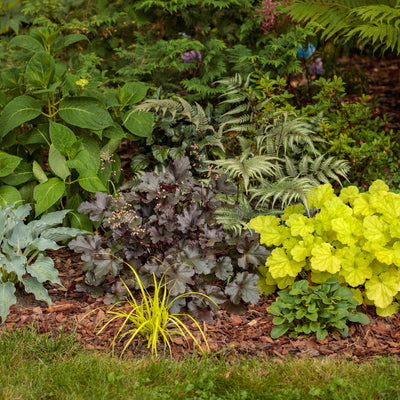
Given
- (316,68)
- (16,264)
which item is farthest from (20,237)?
(316,68)

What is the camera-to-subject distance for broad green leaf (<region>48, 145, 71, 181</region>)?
4137 millimetres

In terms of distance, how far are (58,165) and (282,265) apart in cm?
181

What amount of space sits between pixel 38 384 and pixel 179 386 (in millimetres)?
730

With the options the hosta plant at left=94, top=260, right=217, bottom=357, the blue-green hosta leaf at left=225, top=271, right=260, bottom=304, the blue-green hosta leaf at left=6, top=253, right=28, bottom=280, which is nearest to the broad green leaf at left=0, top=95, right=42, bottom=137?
the blue-green hosta leaf at left=6, top=253, right=28, bottom=280

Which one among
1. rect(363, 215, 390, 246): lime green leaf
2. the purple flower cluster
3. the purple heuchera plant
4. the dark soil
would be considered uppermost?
the purple flower cluster

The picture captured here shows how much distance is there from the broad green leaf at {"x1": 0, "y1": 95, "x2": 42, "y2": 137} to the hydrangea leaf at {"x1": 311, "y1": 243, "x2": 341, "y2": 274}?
7.48 feet

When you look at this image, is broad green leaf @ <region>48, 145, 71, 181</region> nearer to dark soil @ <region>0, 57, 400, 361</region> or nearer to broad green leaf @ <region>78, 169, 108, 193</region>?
broad green leaf @ <region>78, 169, 108, 193</region>

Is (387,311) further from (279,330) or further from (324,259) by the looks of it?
(279,330)

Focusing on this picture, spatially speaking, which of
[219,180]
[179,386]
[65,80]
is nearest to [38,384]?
[179,386]

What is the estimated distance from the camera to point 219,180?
3975 millimetres

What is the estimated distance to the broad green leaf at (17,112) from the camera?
406 centimetres

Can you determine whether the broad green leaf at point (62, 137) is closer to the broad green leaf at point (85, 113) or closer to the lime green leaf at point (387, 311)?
the broad green leaf at point (85, 113)

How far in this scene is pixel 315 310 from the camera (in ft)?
11.1

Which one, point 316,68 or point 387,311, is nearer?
point 387,311
